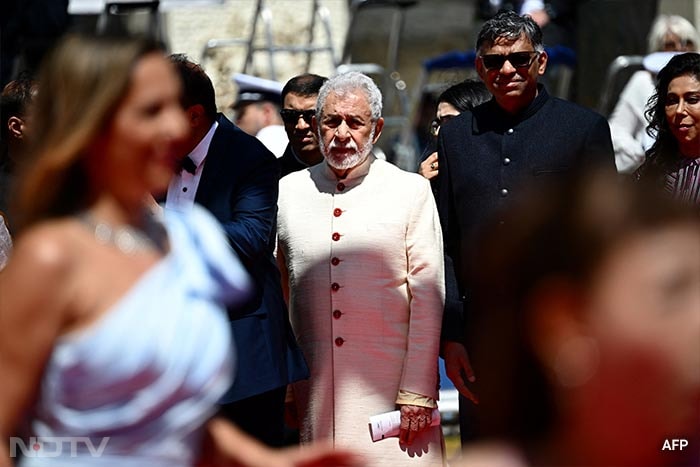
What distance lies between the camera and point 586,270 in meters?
1.78

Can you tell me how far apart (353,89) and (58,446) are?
2663mm

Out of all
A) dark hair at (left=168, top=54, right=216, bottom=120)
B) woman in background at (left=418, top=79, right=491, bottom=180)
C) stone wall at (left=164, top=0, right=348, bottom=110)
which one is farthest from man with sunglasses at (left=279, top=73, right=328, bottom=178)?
stone wall at (left=164, top=0, right=348, bottom=110)

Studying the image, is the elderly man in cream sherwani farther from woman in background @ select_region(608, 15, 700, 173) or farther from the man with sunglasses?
woman in background @ select_region(608, 15, 700, 173)

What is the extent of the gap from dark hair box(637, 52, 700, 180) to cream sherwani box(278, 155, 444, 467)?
0.87 metres

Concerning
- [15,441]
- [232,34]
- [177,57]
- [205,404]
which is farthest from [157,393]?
[232,34]

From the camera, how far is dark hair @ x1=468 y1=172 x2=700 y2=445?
1795mm

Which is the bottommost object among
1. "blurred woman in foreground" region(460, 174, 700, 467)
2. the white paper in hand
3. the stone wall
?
the white paper in hand

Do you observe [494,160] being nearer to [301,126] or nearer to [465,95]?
[465,95]

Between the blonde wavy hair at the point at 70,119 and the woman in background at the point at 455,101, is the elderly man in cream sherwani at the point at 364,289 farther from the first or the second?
the blonde wavy hair at the point at 70,119

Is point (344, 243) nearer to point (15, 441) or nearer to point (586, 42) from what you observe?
point (15, 441)

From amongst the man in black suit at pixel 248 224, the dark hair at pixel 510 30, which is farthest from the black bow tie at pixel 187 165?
the dark hair at pixel 510 30

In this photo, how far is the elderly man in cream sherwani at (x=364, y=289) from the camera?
4.80 metres

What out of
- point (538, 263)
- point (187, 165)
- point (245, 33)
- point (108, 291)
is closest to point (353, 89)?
point (187, 165)

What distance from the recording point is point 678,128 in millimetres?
4984
